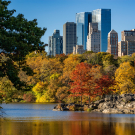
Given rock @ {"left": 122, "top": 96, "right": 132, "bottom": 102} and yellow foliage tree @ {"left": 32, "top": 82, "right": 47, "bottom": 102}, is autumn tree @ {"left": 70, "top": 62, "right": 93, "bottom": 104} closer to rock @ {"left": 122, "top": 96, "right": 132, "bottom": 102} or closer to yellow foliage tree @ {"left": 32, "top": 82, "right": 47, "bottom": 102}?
rock @ {"left": 122, "top": 96, "right": 132, "bottom": 102}

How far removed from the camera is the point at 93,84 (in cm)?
4616

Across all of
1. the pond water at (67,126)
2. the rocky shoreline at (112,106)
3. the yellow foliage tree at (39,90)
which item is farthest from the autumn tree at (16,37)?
the yellow foliage tree at (39,90)

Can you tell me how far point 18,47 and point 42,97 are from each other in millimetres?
57791

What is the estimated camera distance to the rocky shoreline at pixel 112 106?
40531 mm

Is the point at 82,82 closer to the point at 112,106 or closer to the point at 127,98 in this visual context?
the point at 112,106

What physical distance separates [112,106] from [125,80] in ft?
63.9

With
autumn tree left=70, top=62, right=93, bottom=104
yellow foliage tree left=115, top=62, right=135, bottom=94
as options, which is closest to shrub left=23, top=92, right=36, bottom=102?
yellow foliage tree left=115, top=62, right=135, bottom=94

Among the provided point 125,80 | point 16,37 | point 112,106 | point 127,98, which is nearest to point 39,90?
point 125,80

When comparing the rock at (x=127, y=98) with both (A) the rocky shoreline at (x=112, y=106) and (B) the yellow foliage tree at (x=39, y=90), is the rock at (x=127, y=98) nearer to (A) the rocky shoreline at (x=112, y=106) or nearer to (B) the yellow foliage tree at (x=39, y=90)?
(A) the rocky shoreline at (x=112, y=106)

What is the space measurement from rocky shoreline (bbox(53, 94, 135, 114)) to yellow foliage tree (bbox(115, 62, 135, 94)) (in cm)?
1581

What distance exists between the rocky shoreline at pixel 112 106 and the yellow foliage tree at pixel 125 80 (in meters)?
15.8

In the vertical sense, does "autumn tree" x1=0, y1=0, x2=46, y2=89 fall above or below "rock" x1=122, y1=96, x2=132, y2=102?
above

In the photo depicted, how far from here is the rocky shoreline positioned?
133ft

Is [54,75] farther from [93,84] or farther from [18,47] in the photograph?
[18,47]
